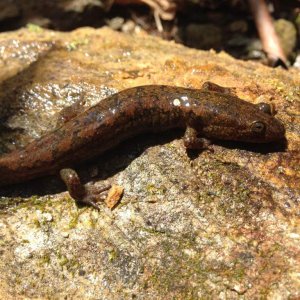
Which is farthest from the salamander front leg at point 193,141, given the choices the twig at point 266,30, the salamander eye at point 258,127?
the twig at point 266,30

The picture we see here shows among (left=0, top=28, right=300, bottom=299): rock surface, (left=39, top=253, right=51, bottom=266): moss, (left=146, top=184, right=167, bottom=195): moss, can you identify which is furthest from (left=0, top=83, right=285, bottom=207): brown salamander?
(left=39, top=253, right=51, bottom=266): moss

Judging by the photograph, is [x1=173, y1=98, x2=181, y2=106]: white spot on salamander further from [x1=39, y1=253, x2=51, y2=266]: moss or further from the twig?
the twig

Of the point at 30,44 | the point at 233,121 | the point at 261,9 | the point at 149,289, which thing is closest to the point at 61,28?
the point at 30,44

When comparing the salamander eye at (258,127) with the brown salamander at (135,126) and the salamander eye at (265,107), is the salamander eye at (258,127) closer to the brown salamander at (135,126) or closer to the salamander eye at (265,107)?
the brown salamander at (135,126)

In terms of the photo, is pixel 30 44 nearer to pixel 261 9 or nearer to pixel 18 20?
pixel 18 20

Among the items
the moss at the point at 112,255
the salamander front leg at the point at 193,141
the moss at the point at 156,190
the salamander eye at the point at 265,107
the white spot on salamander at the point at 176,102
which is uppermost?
the salamander eye at the point at 265,107

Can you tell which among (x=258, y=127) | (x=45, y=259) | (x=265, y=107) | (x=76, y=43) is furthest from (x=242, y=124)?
(x=76, y=43)
